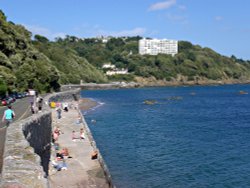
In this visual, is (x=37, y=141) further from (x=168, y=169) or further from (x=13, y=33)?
(x=13, y=33)

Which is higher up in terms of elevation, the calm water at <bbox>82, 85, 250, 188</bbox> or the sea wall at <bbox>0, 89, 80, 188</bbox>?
the sea wall at <bbox>0, 89, 80, 188</bbox>

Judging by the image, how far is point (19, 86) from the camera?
64.9 metres

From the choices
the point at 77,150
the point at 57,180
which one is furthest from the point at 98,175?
the point at 77,150

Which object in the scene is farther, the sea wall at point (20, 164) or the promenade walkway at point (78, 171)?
the promenade walkway at point (78, 171)

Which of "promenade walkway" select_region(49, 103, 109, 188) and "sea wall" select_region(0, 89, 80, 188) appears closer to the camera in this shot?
"sea wall" select_region(0, 89, 80, 188)

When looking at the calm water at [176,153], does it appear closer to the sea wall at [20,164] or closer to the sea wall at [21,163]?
the sea wall at [21,163]

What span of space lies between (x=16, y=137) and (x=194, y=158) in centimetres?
1918

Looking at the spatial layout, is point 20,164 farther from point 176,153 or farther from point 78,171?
point 176,153

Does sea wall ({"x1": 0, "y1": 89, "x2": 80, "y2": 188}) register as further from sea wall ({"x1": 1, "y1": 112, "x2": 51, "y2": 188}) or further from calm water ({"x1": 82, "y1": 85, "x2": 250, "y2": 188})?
calm water ({"x1": 82, "y1": 85, "x2": 250, "y2": 188})

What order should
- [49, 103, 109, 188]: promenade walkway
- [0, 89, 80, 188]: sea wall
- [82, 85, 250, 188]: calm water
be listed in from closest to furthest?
[0, 89, 80, 188]: sea wall, [49, 103, 109, 188]: promenade walkway, [82, 85, 250, 188]: calm water

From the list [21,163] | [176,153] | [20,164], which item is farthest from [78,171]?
[176,153]

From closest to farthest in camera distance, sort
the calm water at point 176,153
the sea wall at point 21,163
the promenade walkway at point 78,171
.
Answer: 1. the sea wall at point 21,163
2. the promenade walkway at point 78,171
3. the calm water at point 176,153

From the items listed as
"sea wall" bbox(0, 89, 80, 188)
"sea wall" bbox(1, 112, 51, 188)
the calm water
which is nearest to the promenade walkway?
the calm water

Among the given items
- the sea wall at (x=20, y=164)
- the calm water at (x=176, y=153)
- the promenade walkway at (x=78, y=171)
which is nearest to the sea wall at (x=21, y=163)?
the sea wall at (x=20, y=164)
